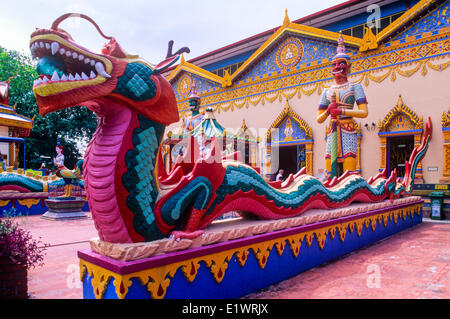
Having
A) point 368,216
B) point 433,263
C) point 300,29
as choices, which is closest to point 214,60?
point 300,29

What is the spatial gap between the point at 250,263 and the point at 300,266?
0.94 metres

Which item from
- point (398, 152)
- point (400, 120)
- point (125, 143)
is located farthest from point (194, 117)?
point (125, 143)

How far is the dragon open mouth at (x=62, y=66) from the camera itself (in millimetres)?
1932

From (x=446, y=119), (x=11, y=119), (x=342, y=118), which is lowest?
(x=342, y=118)

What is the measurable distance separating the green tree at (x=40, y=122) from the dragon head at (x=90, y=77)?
2068cm

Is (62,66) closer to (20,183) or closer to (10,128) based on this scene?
(20,183)

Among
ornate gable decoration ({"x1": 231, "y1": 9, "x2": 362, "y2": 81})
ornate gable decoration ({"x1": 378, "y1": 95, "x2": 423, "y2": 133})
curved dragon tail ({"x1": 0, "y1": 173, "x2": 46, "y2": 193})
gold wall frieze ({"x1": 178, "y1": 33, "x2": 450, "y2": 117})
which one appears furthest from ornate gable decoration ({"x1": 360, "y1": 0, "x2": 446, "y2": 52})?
curved dragon tail ({"x1": 0, "y1": 173, "x2": 46, "y2": 193})

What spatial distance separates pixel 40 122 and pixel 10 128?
16.9 ft

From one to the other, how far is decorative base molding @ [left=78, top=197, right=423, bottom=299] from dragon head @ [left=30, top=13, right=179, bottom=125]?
111 cm

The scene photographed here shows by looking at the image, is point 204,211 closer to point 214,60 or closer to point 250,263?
point 250,263

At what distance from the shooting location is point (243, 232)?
2910 mm

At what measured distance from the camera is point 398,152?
9.39 m

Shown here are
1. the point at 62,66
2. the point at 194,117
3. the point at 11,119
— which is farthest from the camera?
the point at 11,119

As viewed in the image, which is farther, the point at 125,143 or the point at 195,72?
the point at 195,72
